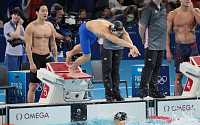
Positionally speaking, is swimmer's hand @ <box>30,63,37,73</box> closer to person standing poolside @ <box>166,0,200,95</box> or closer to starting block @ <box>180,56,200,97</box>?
person standing poolside @ <box>166,0,200,95</box>

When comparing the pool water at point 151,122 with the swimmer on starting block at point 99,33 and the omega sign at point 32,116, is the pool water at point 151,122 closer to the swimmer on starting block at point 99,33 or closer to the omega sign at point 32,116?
the omega sign at point 32,116

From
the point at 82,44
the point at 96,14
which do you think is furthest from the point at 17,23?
the point at 96,14

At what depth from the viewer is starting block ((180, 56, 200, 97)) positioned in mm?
→ 6160

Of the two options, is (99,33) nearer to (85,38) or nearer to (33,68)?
(85,38)

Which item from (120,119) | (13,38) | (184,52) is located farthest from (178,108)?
(13,38)

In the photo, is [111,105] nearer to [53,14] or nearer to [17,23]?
[53,14]

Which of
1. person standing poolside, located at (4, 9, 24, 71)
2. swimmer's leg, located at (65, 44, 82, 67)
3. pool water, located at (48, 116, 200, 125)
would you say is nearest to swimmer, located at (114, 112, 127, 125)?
pool water, located at (48, 116, 200, 125)

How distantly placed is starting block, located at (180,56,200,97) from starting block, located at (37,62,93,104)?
1.78 metres

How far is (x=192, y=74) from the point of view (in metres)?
6.27

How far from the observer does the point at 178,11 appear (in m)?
6.62

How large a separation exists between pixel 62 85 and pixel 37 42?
108cm

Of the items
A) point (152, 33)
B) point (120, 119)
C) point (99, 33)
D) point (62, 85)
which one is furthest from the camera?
point (152, 33)

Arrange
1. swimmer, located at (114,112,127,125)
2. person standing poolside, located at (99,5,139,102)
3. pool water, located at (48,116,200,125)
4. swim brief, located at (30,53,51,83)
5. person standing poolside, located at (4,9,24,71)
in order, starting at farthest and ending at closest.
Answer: person standing poolside, located at (4,9,24,71), swim brief, located at (30,53,51,83), person standing poolside, located at (99,5,139,102), pool water, located at (48,116,200,125), swimmer, located at (114,112,127,125)

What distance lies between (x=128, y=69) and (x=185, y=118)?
23.4ft
